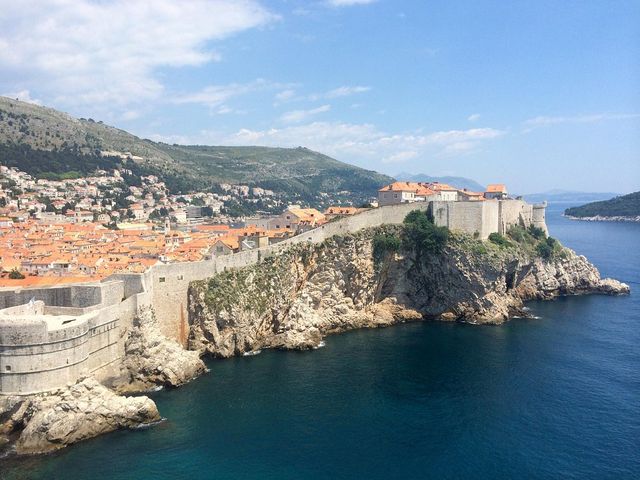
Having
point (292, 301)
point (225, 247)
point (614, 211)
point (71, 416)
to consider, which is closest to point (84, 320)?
point (71, 416)

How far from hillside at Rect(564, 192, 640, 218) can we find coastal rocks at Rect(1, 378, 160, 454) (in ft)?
512

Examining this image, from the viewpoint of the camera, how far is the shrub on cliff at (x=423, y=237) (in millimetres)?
43406

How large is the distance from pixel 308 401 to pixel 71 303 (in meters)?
13.6

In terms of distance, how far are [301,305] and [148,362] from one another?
12.8 metres

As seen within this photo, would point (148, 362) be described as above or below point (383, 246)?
below

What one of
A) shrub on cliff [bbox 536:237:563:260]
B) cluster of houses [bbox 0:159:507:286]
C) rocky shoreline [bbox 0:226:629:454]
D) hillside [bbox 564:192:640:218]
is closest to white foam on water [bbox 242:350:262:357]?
rocky shoreline [bbox 0:226:629:454]

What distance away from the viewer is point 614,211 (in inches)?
6225

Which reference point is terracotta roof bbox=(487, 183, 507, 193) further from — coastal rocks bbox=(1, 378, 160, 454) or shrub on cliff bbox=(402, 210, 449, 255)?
coastal rocks bbox=(1, 378, 160, 454)

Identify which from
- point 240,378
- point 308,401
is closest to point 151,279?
point 240,378

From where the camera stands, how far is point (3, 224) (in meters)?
69.6

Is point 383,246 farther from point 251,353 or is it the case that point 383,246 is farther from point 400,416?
point 400,416

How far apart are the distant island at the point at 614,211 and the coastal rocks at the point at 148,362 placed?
487ft

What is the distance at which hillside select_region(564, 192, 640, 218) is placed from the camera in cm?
15206

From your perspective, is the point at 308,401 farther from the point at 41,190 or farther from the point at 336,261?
the point at 41,190
